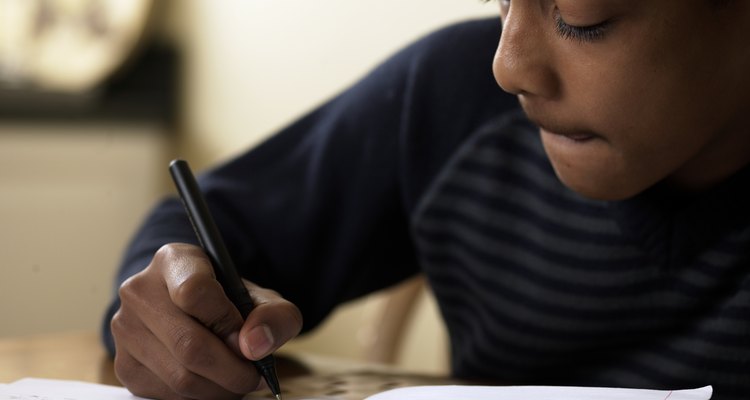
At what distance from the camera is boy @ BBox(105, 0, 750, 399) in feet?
2.21

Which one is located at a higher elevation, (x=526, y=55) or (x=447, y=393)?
(x=526, y=55)

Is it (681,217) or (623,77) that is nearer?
(623,77)

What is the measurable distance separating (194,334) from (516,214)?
39 cm

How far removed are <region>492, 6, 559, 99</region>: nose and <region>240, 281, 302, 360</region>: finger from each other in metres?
0.22

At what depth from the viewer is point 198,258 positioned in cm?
70

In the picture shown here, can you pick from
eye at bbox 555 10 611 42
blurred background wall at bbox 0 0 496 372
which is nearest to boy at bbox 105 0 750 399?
eye at bbox 555 10 611 42

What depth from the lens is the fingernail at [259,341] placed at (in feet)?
2.13

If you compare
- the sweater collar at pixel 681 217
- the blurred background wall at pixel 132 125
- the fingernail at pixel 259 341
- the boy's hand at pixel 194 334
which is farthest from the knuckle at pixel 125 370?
the blurred background wall at pixel 132 125

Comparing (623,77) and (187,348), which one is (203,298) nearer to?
(187,348)

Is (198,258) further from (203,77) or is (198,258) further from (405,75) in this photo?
(203,77)

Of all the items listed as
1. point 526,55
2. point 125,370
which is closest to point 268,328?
point 125,370

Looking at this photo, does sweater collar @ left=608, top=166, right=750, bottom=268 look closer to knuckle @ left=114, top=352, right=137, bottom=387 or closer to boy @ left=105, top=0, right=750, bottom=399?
boy @ left=105, top=0, right=750, bottom=399

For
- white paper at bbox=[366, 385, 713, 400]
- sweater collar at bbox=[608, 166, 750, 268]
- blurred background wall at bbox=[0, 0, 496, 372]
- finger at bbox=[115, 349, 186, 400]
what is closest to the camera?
white paper at bbox=[366, 385, 713, 400]

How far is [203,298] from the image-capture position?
663 mm
